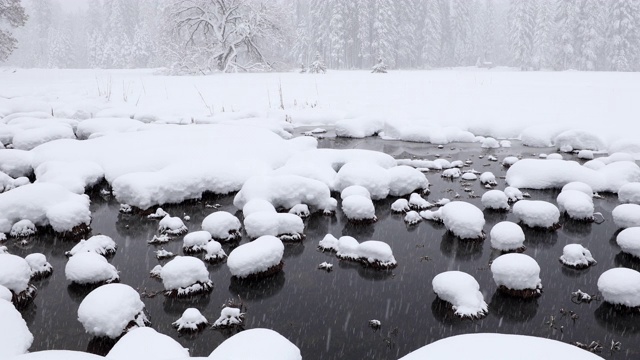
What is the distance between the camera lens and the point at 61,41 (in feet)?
183

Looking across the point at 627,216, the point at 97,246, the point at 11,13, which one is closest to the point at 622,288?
the point at 627,216

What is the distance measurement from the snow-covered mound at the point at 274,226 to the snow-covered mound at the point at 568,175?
3766 mm

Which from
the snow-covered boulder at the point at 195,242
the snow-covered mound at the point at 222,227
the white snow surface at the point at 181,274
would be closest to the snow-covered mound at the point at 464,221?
the snow-covered mound at the point at 222,227

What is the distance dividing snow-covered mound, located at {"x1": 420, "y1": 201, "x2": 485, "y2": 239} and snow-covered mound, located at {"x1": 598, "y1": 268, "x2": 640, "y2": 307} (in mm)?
1533

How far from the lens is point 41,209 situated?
224 inches

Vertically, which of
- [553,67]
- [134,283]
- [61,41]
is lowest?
[134,283]

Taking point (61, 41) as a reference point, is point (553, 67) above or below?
below

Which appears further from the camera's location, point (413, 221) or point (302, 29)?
point (302, 29)

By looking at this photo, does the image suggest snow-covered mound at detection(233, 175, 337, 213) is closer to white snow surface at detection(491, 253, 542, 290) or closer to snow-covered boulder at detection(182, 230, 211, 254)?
snow-covered boulder at detection(182, 230, 211, 254)

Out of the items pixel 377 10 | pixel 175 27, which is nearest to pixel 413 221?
pixel 175 27

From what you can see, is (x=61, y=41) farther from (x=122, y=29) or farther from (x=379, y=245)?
(x=379, y=245)

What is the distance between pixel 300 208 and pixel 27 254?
10.9 ft

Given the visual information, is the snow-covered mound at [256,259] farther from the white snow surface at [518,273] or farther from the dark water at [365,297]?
the white snow surface at [518,273]

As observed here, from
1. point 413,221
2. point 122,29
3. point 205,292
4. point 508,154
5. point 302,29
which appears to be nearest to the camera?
point 205,292
